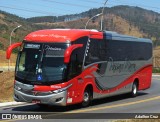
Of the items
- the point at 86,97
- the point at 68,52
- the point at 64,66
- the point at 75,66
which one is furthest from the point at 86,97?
the point at 68,52

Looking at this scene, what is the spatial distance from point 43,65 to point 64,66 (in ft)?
2.57

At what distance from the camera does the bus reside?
1730 cm

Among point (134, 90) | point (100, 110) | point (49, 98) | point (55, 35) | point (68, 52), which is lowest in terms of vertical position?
point (134, 90)

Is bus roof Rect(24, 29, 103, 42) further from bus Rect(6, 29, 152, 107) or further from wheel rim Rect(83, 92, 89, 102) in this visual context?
wheel rim Rect(83, 92, 89, 102)

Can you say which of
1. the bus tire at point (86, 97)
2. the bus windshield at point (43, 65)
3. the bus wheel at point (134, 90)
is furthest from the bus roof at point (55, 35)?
the bus wheel at point (134, 90)

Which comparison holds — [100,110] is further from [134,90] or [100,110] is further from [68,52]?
[134,90]

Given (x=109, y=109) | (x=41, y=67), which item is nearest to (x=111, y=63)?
(x=109, y=109)

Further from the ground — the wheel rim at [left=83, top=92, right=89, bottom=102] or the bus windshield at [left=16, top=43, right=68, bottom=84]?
the bus windshield at [left=16, top=43, right=68, bottom=84]

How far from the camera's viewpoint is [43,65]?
17.4m

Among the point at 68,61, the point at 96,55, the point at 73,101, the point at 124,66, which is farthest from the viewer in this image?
the point at 124,66

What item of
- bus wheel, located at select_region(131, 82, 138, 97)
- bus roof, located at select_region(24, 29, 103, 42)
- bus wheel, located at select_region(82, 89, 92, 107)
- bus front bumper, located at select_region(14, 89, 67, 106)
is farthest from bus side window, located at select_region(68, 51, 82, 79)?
bus wheel, located at select_region(131, 82, 138, 97)

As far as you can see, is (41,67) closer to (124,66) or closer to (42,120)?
(42,120)

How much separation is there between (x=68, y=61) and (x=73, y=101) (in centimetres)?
188

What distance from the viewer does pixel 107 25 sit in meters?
193
